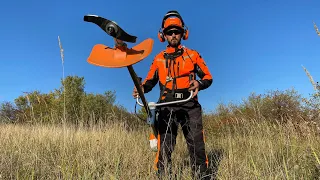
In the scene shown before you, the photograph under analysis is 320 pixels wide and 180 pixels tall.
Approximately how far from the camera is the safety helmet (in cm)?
406

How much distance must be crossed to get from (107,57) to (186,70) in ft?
4.13

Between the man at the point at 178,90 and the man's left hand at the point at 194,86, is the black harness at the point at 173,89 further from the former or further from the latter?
the man's left hand at the point at 194,86

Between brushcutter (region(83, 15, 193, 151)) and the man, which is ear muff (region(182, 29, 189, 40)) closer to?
the man

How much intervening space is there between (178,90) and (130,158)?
5.17 ft

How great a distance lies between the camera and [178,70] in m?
3.94

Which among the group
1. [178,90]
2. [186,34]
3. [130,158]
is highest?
[186,34]

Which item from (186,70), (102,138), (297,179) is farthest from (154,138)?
(102,138)

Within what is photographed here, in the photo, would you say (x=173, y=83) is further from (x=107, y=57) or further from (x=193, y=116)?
(x=107, y=57)

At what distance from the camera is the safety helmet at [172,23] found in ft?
13.3

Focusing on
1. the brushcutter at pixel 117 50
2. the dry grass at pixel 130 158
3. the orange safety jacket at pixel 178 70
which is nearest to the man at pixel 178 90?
the orange safety jacket at pixel 178 70

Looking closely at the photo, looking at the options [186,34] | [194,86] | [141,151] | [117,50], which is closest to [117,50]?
[117,50]

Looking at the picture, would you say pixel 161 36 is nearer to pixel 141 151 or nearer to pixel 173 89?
pixel 173 89

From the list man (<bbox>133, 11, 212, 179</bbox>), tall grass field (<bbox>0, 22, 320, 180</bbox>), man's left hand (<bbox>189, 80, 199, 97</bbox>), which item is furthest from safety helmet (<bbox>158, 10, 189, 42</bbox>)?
tall grass field (<bbox>0, 22, 320, 180</bbox>)

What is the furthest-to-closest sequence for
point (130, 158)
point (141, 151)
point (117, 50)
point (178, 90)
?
point (141, 151), point (130, 158), point (178, 90), point (117, 50)
